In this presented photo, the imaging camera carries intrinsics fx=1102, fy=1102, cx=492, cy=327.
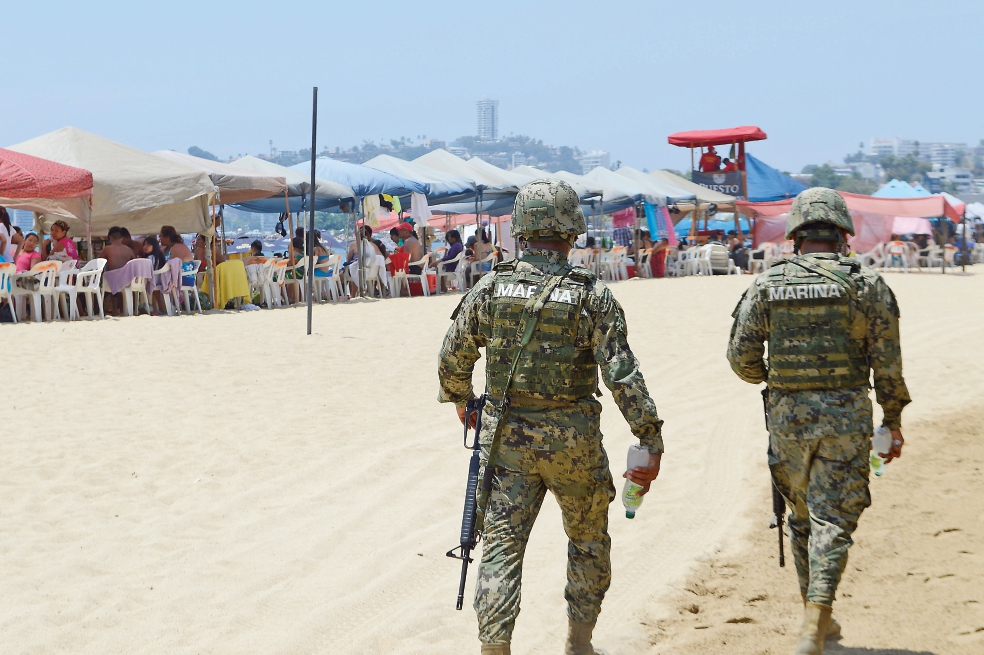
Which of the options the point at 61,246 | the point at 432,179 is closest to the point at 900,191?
the point at 432,179

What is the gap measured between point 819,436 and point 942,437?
190 inches

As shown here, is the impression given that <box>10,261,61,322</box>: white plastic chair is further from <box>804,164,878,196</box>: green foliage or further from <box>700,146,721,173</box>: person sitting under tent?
<box>804,164,878,196</box>: green foliage

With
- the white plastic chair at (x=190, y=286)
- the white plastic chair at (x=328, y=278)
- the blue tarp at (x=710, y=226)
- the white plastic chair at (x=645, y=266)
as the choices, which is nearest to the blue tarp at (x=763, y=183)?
the blue tarp at (x=710, y=226)

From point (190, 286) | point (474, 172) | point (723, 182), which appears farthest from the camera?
point (723, 182)

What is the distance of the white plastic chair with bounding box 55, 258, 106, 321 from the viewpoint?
48.1 feet

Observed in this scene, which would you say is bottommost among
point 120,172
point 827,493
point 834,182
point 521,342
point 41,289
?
point 827,493

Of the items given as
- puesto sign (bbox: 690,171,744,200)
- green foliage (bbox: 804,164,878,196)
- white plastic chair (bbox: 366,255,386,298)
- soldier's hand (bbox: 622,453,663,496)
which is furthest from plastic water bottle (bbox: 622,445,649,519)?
green foliage (bbox: 804,164,878,196)

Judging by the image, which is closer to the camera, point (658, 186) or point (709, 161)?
point (658, 186)

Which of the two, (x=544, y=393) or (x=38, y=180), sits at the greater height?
(x=38, y=180)

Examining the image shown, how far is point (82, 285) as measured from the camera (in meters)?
15.0

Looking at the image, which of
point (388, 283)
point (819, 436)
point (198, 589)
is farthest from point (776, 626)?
point (388, 283)

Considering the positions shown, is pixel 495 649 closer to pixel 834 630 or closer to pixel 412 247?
pixel 834 630

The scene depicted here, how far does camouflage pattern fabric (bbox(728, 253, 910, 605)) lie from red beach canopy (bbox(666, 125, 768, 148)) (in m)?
33.3

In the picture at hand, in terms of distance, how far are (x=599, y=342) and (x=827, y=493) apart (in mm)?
1092
